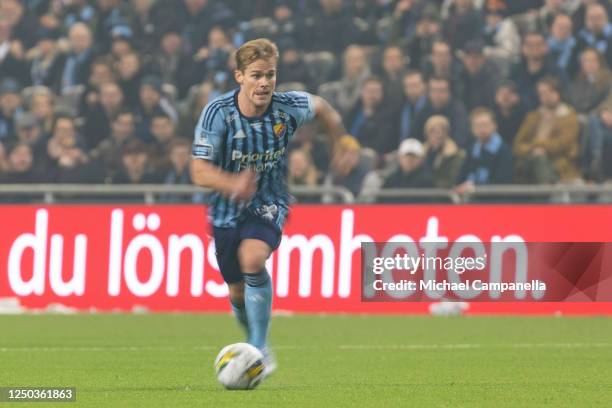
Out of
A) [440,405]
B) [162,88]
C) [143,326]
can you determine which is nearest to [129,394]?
[440,405]

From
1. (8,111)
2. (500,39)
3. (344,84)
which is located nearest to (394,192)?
(344,84)

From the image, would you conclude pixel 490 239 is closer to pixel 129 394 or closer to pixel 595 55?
pixel 595 55

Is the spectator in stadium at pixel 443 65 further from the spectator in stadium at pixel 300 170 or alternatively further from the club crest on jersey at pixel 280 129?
the club crest on jersey at pixel 280 129

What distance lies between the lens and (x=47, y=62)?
21.5 meters

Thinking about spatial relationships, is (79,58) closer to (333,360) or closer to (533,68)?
(533,68)

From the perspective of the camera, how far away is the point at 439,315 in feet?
55.7

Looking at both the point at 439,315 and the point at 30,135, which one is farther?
the point at 30,135

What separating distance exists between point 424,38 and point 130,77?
13.4 feet

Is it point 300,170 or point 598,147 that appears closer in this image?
point 598,147

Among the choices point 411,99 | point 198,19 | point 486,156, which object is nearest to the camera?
point 486,156

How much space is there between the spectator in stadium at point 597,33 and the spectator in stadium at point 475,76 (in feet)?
3.66

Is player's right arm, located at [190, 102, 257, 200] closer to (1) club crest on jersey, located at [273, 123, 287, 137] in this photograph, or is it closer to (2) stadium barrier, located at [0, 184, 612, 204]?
(1) club crest on jersey, located at [273, 123, 287, 137]

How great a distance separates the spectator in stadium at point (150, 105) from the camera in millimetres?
19875

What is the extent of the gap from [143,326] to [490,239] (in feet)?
12.8
